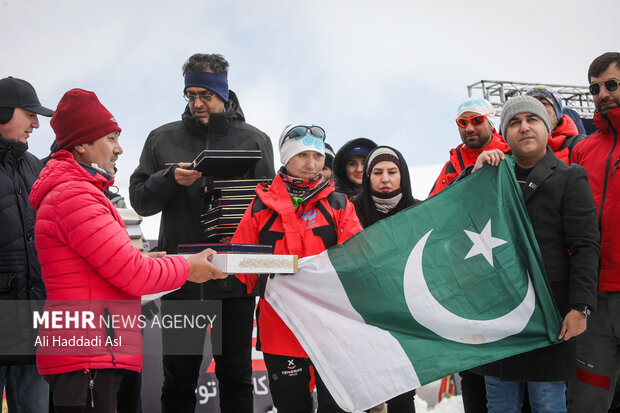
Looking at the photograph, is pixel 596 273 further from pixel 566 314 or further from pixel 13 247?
pixel 13 247

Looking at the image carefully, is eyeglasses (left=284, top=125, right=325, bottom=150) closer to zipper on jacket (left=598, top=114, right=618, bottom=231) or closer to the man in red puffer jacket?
the man in red puffer jacket

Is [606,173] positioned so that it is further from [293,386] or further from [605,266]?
[293,386]

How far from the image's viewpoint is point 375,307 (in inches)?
116

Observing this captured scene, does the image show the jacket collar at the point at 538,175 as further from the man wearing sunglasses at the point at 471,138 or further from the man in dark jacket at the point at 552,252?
the man wearing sunglasses at the point at 471,138

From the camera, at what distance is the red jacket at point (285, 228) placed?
3.12 m

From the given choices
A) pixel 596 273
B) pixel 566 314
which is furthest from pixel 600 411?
pixel 596 273

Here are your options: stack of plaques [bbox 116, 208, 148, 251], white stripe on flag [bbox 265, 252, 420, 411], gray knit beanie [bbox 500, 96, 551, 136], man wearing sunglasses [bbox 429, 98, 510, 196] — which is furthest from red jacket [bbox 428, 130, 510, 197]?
stack of plaques [bbox 116, 208, 148, 251]

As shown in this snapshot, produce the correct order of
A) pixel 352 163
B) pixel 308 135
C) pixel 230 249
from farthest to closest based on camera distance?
pixel 352 163, pixel 308 135, pixel 230 249

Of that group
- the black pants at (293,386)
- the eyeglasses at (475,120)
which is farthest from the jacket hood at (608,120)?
the black pants at (293,386)

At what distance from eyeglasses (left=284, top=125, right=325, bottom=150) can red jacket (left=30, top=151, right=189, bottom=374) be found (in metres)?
1.31

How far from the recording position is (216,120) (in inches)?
142

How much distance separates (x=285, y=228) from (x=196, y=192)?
72cm

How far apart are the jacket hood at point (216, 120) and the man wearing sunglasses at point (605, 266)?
86.8 inches

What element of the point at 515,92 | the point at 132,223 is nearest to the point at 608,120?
the point at 132,223
